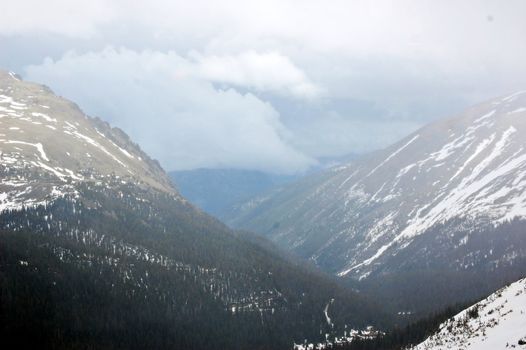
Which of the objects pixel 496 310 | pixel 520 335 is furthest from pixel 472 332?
pixel 520 335

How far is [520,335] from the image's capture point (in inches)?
3322

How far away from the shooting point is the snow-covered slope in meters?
87.3

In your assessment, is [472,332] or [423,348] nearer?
[472,332]

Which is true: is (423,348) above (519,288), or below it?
below

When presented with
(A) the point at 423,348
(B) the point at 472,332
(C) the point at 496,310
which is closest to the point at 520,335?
(B) the point at 472,332

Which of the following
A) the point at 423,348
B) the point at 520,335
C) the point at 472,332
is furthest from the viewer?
the point at 423,348

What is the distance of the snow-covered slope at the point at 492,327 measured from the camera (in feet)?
286

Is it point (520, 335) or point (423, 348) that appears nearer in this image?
point (520, 335)

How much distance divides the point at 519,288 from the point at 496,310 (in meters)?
12.1

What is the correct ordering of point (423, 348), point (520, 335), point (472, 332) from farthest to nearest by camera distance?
point (423, 348)
point (472, 332)
point (520, 335)

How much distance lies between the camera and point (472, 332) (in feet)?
336

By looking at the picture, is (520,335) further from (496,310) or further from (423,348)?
(423,348)

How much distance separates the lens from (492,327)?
320 ft

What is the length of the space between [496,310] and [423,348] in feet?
50.5
